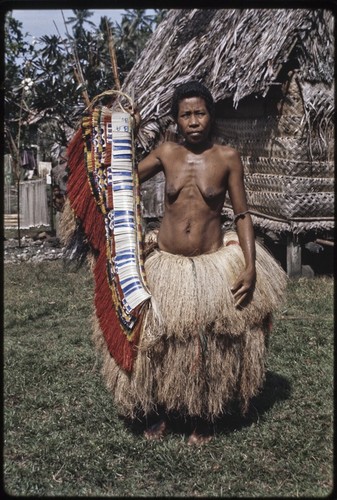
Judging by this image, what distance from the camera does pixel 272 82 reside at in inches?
289

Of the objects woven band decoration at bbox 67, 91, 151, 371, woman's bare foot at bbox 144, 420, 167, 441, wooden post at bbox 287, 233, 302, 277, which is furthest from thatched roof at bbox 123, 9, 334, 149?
woman's bare foot at bbox 144, 420, 167, 441

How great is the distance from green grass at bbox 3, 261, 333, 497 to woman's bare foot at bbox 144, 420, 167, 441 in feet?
0.14

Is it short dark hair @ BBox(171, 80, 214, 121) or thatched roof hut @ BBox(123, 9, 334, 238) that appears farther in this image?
thatched roof hut @ BBox(123, 9, 334, 238)

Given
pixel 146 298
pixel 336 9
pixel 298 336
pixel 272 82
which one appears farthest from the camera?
pixel 272 82

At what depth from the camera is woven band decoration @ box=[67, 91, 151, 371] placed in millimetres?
3432

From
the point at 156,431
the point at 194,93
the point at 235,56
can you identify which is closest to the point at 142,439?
the point at 156,431

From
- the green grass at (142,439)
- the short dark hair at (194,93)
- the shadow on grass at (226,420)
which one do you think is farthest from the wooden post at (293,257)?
the short dark hair at (194,93)

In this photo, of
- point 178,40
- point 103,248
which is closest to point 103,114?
point 103,248

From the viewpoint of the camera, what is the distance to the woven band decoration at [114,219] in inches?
135

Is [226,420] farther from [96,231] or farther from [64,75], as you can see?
[64,75]

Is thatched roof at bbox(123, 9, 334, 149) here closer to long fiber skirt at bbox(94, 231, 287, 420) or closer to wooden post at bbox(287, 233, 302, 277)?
wooden post at bbox(287, 233, 302, 277)

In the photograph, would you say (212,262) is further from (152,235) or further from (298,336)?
(298,336)

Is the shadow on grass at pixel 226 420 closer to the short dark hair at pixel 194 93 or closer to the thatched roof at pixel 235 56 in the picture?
the short dark hair at pixel 194 93

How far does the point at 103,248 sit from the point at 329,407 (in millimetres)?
1690
